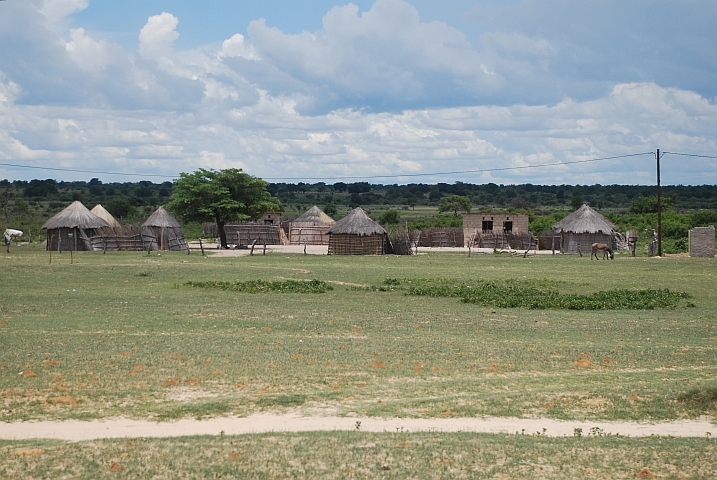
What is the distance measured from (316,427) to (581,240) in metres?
56.8

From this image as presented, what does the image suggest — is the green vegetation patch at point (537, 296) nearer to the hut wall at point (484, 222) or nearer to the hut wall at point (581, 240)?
the hut wall at point (581, 240)

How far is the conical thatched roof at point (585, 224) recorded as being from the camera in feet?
211

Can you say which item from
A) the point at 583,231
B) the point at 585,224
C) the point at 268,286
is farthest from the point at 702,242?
the point at 268,286

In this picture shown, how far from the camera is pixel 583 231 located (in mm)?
64375

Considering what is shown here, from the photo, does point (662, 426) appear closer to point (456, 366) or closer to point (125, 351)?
point (456, 366)

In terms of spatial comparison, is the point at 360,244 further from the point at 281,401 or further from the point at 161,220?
the point at 281,401

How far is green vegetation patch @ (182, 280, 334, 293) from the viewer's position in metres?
29.8

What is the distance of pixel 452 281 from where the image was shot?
34.1 m

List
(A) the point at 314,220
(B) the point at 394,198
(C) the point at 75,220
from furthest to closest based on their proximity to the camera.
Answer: (B) the point at 394,198 < (A) the point at 314,220 < (C) the point at 75,220

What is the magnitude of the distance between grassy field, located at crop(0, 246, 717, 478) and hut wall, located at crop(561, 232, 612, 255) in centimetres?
3564

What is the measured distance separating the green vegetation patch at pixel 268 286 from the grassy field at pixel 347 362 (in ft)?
2.85

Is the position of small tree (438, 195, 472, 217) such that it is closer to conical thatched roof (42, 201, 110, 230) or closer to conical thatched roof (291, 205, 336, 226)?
conical thatched roof (291, 205, 336, 226)

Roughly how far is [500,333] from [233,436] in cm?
1076


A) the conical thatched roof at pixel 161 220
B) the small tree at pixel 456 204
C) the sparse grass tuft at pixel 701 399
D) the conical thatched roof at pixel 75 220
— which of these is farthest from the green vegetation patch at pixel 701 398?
the small tree at pixel 456 204
